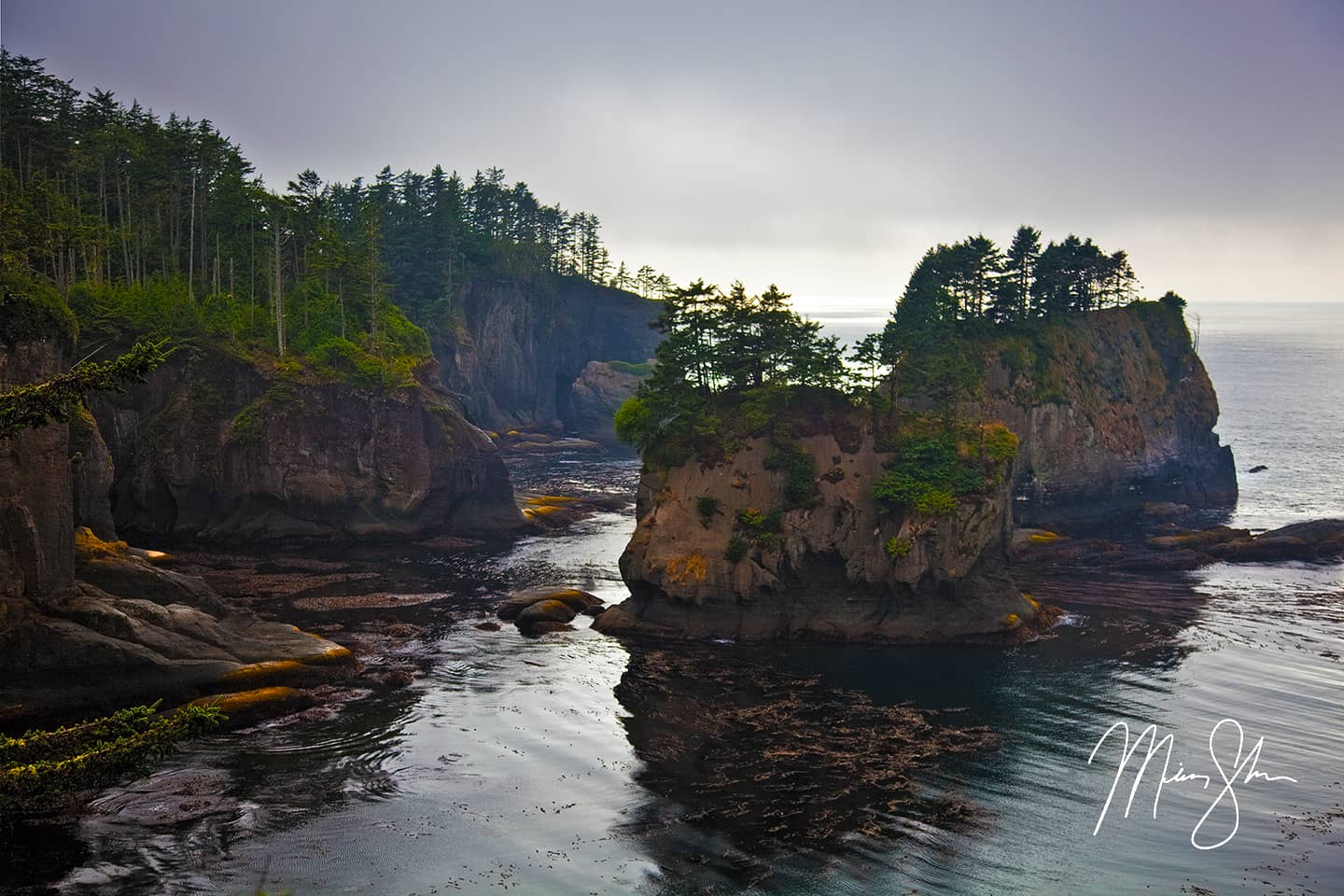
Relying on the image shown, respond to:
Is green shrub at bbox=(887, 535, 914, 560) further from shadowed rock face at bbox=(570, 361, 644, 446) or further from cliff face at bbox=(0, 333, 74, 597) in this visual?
shadowed rock face at bbox=(570, 361, 644, 446)

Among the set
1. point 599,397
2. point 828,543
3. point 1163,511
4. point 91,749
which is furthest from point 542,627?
point 599,397

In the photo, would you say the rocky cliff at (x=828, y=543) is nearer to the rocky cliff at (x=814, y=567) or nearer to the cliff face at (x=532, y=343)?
the rocky cliff at (x=814, y=567)

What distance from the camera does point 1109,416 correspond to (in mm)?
104812

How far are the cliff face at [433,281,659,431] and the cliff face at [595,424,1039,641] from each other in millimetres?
75675

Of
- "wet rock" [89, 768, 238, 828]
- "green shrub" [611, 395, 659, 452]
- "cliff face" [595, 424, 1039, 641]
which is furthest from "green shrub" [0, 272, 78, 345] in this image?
"green shrub" [611, 395, 659, 452]

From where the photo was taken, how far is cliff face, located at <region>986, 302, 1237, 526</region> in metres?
97.7

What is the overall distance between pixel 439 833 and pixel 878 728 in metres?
20.9

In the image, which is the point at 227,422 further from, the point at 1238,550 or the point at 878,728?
the point at 1238,550

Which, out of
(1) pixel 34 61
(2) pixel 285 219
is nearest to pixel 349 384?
(2) pixel 285 219

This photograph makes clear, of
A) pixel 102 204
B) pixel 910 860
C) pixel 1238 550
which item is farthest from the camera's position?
pixel 102 204

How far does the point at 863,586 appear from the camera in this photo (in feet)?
206

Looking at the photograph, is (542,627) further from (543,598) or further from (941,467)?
(941,467)

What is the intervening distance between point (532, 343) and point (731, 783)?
412ft
